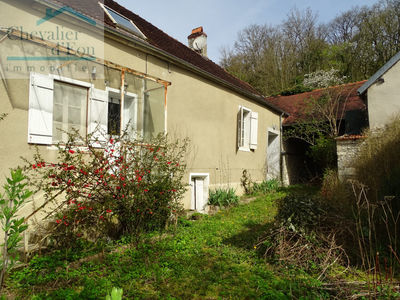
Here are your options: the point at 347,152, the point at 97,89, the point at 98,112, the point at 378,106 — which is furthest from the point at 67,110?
the point at 378,106

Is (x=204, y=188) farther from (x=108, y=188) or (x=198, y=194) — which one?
(x=108, y=188)

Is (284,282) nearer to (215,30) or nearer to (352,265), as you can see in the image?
(352,265)

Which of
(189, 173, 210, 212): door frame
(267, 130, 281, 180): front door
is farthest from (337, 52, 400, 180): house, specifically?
(189, 173, 210, 212): door frame

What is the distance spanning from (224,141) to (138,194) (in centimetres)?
450

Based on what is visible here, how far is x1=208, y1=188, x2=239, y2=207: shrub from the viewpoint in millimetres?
7135

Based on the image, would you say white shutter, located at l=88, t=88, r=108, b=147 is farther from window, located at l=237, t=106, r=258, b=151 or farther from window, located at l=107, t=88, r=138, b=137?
window, located at l=237, t=106, r=258, b=151

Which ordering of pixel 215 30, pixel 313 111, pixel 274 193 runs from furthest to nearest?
pixel 215 30, pixel 313 111, pixel 274 193

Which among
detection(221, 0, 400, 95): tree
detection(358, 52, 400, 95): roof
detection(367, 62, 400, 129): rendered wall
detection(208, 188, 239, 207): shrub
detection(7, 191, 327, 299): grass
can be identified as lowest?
detection(7, 191, 327, 299): grass

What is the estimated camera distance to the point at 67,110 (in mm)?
4371

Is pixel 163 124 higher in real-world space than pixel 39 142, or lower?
higher

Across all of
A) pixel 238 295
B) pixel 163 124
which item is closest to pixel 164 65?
pixel 163 124

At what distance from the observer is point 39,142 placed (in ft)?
12.6

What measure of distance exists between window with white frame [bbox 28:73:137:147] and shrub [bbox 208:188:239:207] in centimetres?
330

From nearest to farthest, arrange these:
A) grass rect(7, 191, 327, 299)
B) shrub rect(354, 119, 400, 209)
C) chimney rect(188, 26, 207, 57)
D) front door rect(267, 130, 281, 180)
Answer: grass rect(7, 191, 327, 299) < shrub rect(354, 119, 400, 209) < front door rect(267, 130, 281, 180) < chimney rect(188, 26, 207, 57)
